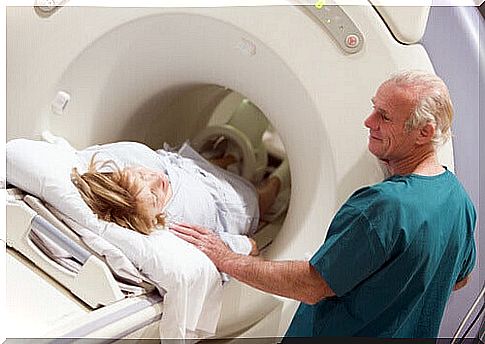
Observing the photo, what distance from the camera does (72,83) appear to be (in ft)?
4.73

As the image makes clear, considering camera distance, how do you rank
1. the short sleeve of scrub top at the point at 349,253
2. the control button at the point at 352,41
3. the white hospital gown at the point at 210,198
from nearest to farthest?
the short sleeve of scrub top at the point at 349,253 < the control button at the point at 352,41 < the white hospital gown at the point at 210,198

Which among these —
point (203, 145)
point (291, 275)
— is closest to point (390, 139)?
point (291, 275)

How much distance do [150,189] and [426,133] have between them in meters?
0.44

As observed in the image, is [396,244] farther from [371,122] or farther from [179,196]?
[179,196]

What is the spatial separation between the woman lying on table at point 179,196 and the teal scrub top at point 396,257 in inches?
8.6

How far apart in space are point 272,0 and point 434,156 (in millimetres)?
354

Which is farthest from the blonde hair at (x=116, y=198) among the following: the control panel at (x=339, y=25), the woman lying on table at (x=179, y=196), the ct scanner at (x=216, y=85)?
the control panel at (x=339, y=25)

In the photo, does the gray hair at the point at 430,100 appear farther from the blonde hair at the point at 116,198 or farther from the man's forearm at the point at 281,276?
the blonde hair at the point at 116,198

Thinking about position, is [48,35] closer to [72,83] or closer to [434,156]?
[72,83]

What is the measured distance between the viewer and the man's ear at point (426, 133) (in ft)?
3.92

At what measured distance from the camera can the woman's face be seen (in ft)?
4.20

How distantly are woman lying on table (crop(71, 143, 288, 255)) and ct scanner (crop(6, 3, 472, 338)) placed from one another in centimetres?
7

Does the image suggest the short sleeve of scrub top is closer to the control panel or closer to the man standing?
the man standing

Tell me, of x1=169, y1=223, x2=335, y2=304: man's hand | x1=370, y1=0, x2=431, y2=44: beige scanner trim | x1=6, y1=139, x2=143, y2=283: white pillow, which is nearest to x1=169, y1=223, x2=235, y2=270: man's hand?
x1=169, y1=223, x2=335, y2=304: man's hand
